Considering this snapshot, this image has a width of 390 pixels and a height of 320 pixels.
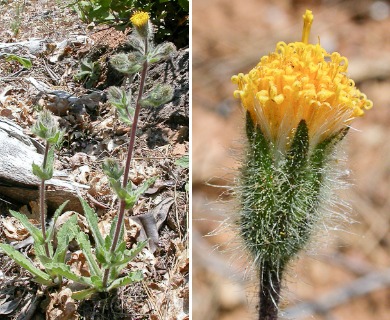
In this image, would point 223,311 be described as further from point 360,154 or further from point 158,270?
point 360,154

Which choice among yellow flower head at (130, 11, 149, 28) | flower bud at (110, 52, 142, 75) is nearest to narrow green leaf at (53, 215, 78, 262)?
flower bud at (110, 52, 142, 75)

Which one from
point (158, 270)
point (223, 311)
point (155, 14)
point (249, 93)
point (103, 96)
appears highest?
point (155, 14)

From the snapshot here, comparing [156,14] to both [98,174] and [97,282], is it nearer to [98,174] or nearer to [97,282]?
[98,174]

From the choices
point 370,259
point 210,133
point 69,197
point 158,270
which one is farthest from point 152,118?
point 370,259

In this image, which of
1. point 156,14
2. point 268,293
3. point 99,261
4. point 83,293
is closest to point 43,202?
point 99,261

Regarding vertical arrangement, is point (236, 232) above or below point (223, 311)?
above
